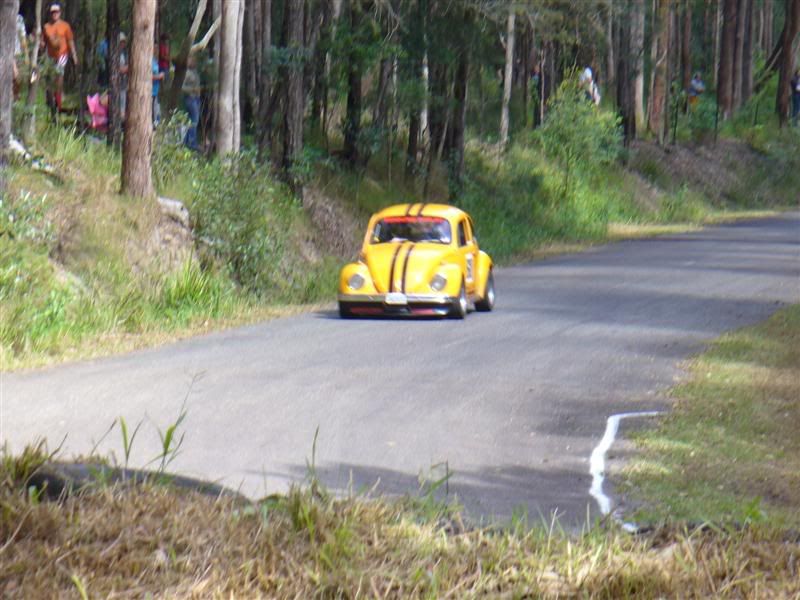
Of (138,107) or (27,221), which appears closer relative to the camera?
(27,221)

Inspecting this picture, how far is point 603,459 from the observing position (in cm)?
992

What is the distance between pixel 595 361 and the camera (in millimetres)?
14836

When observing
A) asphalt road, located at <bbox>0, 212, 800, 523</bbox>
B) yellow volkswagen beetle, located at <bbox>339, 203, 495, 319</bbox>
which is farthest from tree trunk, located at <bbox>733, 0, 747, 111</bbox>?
yellow volkswagen beetle, located at <bbox>339, 203, 495, 319</bbox>

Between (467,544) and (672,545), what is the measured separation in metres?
0.86

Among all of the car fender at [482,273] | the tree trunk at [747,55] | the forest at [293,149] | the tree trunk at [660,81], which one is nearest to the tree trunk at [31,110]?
the forest at [293,149]

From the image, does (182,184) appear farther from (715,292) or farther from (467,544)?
(467,544)

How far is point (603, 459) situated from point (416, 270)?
8.90 metres

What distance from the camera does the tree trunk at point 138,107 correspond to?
2048 cm

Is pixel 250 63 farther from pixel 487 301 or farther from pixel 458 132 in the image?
pixel 487 301

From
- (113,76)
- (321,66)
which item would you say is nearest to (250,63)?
(321,66)

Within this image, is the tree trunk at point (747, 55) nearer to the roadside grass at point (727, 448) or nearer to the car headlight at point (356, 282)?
the car headlight at point (356, 282)

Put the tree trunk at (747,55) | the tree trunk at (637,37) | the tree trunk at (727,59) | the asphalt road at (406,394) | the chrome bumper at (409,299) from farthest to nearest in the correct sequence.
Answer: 1. the tree trunk at (747,55)
2. the tree trunk at (727,59)
3. the tree trunk at (637,37)
4. the chrome bumper at (409,299)
5. the asphalt road at (406,394)

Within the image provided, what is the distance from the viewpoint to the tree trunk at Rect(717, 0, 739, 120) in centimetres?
5556

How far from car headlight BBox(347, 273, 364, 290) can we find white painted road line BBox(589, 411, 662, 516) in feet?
24.0
